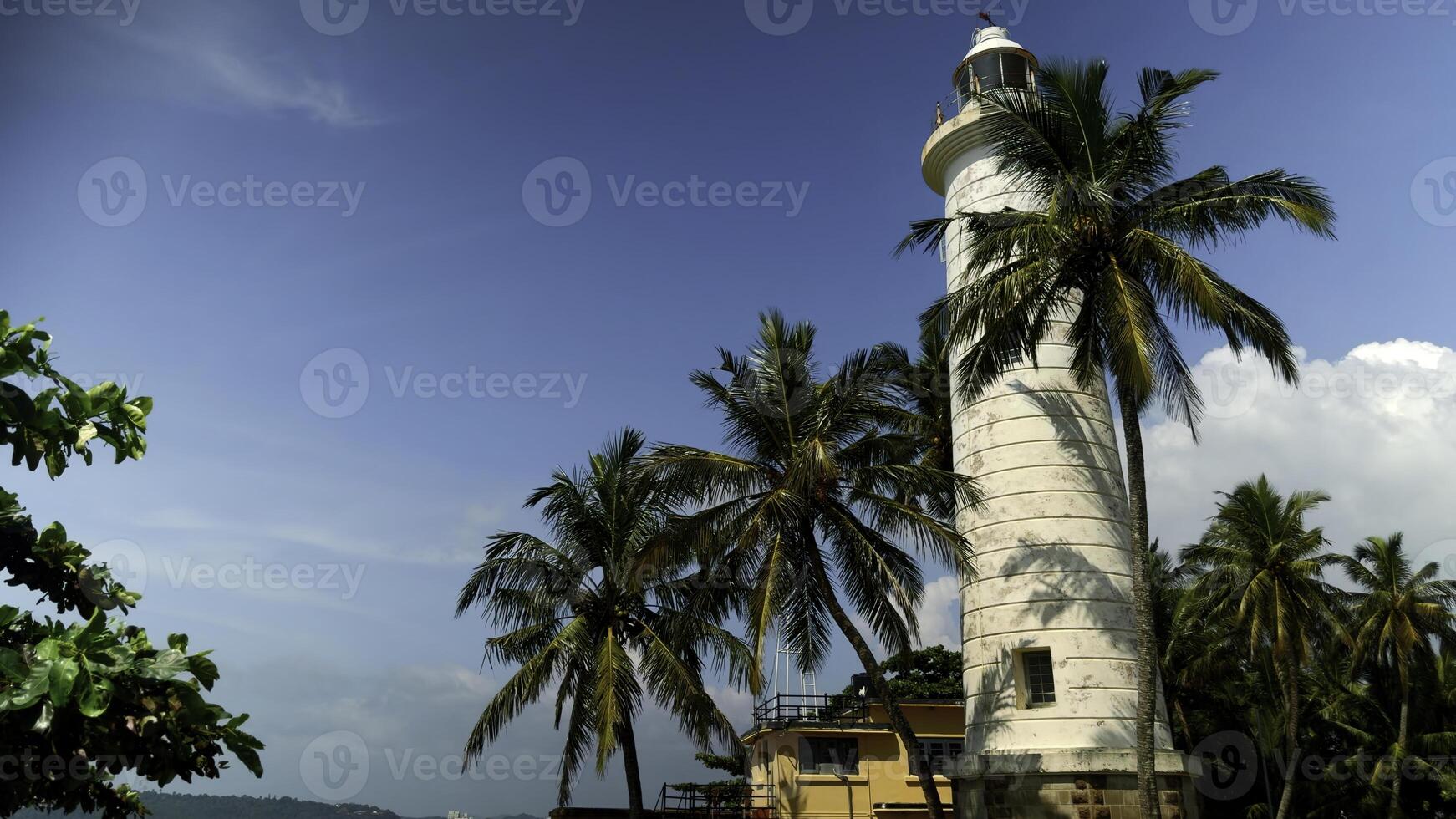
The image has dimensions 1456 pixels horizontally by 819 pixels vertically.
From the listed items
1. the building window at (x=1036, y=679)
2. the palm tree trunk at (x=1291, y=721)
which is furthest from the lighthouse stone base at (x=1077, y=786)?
the palm tree trunk at (x=1291, y=721)

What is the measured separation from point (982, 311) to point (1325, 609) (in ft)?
80.4

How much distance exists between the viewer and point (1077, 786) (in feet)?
61.5

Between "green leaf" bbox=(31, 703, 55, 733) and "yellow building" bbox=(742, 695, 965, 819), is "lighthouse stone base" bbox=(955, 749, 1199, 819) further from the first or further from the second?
"green leaf" bbox=(31, 703, 55, 733)

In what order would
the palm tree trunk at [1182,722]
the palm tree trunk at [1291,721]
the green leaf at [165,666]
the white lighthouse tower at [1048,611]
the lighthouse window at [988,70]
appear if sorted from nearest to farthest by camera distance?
the green leaf at [165,666] → the white lighthouse tower at [1048,611] → the lighthouse window at [988,70] → the palm tree trunk at [1291,721] → the palm tree trunk at [1182,722]

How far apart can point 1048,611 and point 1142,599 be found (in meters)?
3.36

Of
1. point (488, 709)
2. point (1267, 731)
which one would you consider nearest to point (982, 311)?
point (488, 709)

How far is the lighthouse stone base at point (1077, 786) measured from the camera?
18.6m

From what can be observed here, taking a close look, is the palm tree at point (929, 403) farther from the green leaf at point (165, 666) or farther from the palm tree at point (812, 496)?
the green leaf at point (165, 666)

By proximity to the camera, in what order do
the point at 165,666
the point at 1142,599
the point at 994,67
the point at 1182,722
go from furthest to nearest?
the point at 1182,722 → the point at 994,67 → the point at 1142,599 → the point at 165,666

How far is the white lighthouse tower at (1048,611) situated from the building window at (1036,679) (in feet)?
0.09

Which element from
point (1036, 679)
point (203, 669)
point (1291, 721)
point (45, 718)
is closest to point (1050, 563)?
point (1036, 679)

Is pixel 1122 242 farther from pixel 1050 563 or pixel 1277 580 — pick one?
pixel 1277 580

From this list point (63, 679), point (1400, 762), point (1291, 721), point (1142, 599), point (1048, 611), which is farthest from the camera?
point (1400, 762)

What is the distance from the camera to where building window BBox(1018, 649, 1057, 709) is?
66.1 feet
